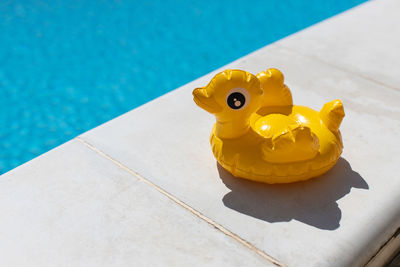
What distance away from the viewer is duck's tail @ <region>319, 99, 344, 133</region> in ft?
6.77

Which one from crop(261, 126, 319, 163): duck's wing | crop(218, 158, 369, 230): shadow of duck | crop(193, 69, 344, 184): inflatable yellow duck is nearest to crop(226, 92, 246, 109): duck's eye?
crop(193, 69, 344, 184): inflatable yellow duck

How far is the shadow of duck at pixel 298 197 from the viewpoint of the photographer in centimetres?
197

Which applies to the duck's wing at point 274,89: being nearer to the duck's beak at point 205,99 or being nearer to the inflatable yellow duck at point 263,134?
the inflatable yellow duck at point 263,134

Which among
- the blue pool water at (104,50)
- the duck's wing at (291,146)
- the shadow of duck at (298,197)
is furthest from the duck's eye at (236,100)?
the blue pool water at (104,50)

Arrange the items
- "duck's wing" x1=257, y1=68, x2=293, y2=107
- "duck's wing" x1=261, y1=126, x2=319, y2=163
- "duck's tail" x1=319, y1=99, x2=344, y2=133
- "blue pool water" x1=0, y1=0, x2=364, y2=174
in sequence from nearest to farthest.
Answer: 1. "duck's wing" x1=261, y1=126, x2=319, y2=163
2. "duck's tail" x1=319, y1=99, x2=344, y2=133
3. "duck's wing" x1=257, y1=68, x2=293, y2=107
4. "blue pool water" x1=0, y1=0, x2=364, y2=174

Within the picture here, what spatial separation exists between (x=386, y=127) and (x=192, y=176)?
3.66 feet

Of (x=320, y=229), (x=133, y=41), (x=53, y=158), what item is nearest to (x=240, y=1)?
(x=133, y=41)

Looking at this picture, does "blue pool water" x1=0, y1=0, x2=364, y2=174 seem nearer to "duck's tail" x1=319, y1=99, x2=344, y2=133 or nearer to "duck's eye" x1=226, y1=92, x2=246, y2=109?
"duck's eye" x1=226, y1=92, x2=246, y2=109

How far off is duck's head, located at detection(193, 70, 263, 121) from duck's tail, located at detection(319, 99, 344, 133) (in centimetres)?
33

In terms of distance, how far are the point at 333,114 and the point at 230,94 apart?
1.61 feet

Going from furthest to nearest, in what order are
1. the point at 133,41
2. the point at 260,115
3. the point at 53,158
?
the point at 133,41, the point at 53,158, the point at 260,115

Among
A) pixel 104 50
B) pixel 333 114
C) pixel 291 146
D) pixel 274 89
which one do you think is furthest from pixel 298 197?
pixel 104 50

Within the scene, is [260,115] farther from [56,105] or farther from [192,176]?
[56,105]

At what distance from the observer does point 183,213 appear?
2.05m
